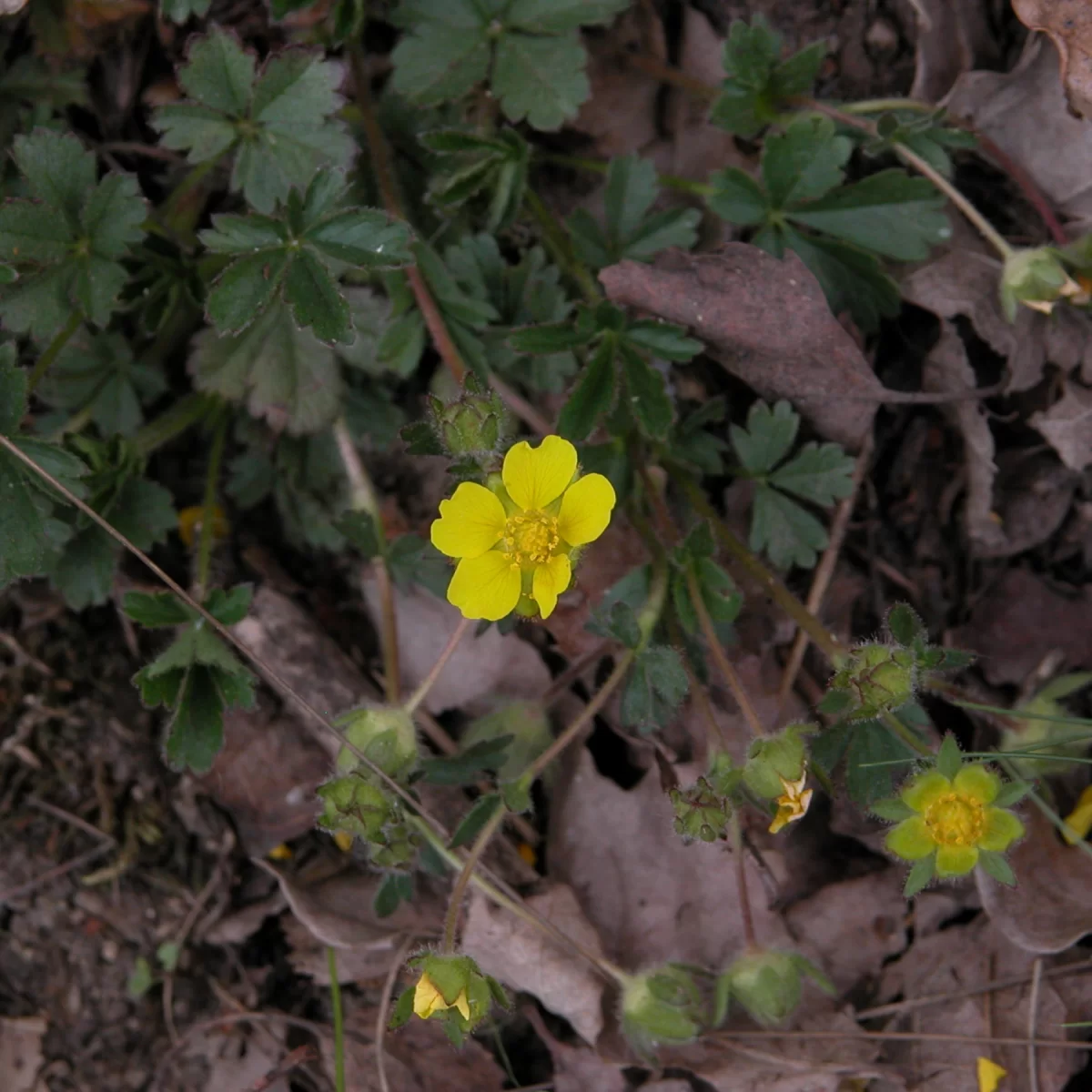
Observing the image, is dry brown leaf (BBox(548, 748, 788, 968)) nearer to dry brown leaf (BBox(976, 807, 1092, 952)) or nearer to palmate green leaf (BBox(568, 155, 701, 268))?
dry brown leaf (BBox(976, 807, 1092, 952))

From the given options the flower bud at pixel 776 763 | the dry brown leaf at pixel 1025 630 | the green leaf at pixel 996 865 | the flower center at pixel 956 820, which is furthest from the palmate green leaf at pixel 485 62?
the green leaf at pixel 996 865

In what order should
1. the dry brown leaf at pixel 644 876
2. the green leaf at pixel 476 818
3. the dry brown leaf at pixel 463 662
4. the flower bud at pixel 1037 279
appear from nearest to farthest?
the green leaf at pixel 476 818, the flower bud at pixel 1037 279, the dry brown leaf at pixel 644 876, the dry brown leaf at pixel 463 662

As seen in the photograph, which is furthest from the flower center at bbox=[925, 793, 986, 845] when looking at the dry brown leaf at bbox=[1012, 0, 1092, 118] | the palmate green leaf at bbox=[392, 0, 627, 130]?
the palmate green leaf at bbox=[392, 0, 627, 130]

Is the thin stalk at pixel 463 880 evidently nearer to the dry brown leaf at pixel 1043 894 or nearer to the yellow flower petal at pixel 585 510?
the yellow flower petal at pixel 585 510

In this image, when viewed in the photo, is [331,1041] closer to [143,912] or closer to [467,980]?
[143,912]

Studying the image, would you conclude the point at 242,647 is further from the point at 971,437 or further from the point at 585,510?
the point at 971,437

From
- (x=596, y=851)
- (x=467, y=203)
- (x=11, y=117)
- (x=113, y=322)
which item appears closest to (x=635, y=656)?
(x=596, y=851)
